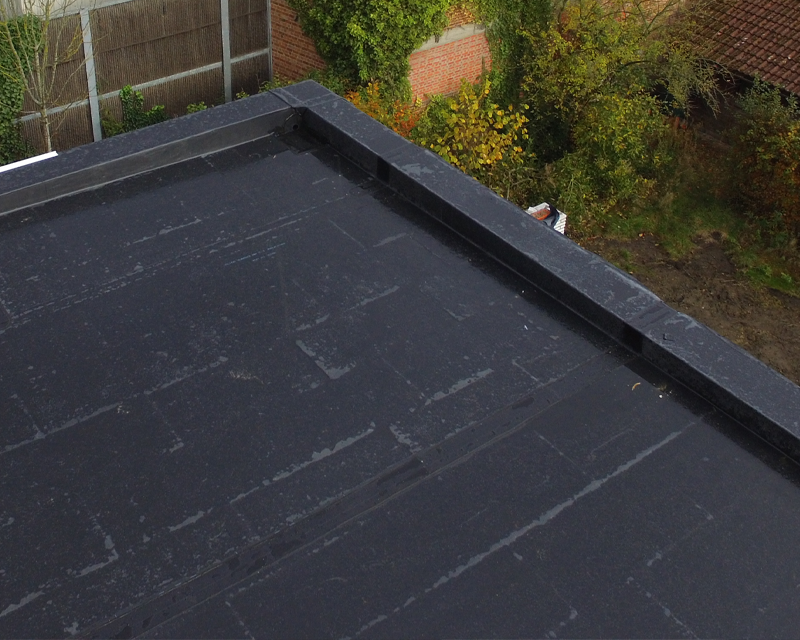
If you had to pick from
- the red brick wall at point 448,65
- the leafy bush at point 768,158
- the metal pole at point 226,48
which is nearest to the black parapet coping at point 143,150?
the metal pole at point 226,48

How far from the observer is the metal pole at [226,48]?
613 inches

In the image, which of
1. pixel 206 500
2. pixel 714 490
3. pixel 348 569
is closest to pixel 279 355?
pixel 206 500

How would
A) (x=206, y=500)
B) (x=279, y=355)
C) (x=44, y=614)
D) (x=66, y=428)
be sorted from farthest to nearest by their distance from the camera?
(x=279, y=355) < (x=66, y=428) < (x=206, y=500) < (x=44, y=614)

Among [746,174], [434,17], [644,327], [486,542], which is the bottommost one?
[746,174]

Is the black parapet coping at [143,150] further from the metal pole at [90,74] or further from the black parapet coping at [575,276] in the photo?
the metal pole at [90,74]

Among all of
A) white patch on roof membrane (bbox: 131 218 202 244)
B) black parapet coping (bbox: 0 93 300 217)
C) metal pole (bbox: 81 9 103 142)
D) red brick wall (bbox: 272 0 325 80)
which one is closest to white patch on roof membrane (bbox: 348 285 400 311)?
white patch on roof membrane (bbox: 131 218 202 244)

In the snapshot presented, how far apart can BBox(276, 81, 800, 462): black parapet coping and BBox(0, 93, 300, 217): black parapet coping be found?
303 millimetres

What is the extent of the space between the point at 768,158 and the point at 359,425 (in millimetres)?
14642

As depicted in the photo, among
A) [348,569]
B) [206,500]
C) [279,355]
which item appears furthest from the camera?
[279,355]

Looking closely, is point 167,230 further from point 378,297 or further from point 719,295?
point 719,295

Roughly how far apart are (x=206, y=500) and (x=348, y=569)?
0.75 meters

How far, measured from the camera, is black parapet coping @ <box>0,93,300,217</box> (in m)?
5.66

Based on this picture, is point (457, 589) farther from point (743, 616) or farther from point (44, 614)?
point (44, 614)

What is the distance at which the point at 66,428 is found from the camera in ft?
13.7
